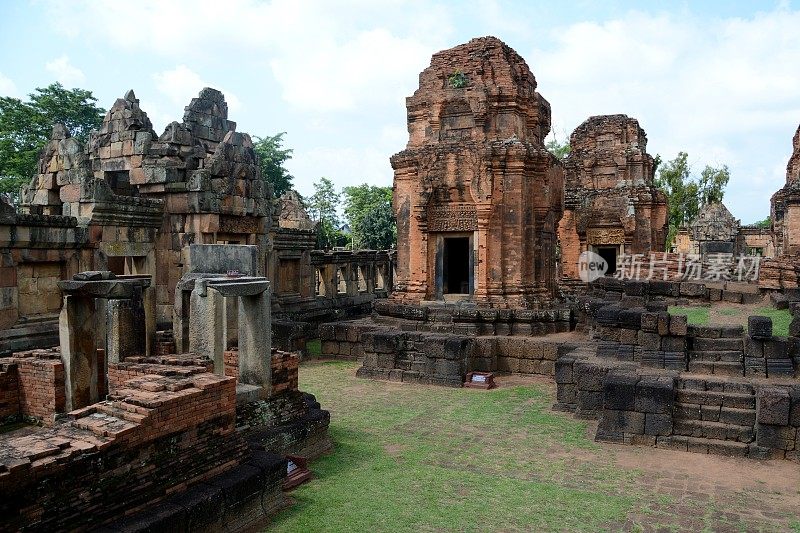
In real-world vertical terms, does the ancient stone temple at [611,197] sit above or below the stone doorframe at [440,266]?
above

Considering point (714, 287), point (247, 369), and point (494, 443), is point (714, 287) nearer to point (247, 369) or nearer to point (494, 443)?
point (494, 443)

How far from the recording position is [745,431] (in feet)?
24.5

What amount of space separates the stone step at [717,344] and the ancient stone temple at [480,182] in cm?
454

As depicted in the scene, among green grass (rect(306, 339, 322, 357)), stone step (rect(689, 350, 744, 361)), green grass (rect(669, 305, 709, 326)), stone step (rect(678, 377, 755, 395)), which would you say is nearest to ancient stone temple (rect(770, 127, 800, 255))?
green grass (rect(669, 305, 709, 326))

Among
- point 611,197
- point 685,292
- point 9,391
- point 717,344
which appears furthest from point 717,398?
point 611,197

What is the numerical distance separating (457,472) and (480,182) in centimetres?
786

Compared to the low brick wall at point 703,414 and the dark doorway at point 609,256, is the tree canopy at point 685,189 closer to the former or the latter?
the dark doorway at point 609,256

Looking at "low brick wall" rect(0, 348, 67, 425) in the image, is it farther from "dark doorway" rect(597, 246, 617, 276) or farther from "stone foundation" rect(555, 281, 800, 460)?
"dark doorway" rect(597, 246, 617, 276)

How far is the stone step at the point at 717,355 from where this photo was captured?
8.68 metres

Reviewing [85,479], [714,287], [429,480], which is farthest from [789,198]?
[85,479]

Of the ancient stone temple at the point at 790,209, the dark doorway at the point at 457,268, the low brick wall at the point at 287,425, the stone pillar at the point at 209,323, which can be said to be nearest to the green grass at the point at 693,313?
the ancient stone temple at the point at 790,209

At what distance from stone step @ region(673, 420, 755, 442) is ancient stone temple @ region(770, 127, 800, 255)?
10907 mm

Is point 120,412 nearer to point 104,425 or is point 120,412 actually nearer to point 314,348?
Result: point 104,425

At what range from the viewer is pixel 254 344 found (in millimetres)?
7043
